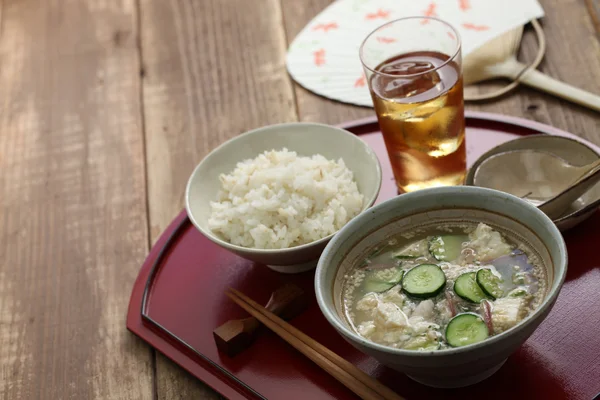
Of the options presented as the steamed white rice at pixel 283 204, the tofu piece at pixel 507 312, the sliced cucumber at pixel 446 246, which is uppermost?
the tofu piece at pixel 507 312

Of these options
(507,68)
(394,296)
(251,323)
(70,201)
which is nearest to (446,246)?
(394,296)

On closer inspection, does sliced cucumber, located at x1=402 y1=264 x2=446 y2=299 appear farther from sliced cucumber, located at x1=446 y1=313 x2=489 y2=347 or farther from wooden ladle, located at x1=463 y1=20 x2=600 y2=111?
wooden ladle, located at x1=463 y1=20 x2=600 y2=111

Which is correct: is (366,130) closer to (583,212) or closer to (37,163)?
(583,212)

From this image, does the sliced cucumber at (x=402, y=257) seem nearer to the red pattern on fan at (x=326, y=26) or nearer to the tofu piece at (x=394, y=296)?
the tofu piece at (x=394, y=296)

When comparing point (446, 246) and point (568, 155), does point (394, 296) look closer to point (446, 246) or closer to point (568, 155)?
point (446, 246)

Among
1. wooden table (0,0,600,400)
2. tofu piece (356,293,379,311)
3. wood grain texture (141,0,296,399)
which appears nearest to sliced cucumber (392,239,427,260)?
tofu piece (356,293,379,311)

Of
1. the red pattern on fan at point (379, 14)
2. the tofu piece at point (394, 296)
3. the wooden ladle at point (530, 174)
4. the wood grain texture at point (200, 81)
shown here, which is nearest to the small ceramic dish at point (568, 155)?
the wooden ladle at point (530, 174)
